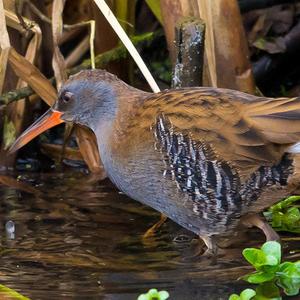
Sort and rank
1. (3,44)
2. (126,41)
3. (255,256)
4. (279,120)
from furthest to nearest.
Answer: (3,44), (126,41), (279,120), (255,256)

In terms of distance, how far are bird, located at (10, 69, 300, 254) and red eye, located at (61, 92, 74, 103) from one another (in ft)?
0.90

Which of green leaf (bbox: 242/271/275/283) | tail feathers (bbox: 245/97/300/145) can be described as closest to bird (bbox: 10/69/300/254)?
tail feathers (bbox: 245/97/300/145)

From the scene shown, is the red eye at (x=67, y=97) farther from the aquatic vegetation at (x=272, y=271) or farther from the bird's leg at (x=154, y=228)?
the aquatic vegetation at (x=272, y=271)

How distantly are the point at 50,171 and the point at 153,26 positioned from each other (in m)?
1.23

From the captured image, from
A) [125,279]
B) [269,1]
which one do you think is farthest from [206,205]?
[269,1]

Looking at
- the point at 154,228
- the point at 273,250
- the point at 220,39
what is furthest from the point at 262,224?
the point at 220,39

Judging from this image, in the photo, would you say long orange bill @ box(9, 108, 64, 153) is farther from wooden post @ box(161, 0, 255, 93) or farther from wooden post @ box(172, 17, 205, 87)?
wooden post @ box(161, 0, 255, 93)

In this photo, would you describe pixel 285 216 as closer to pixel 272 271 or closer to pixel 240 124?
pixel 240 124

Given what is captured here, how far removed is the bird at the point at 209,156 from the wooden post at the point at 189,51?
407 mm

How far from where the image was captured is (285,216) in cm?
438

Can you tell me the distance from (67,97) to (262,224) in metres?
0.96

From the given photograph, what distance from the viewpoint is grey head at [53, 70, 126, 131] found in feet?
14.2

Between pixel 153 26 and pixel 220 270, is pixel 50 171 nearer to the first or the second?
pixel 153 26

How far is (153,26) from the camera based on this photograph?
20.4 ft
